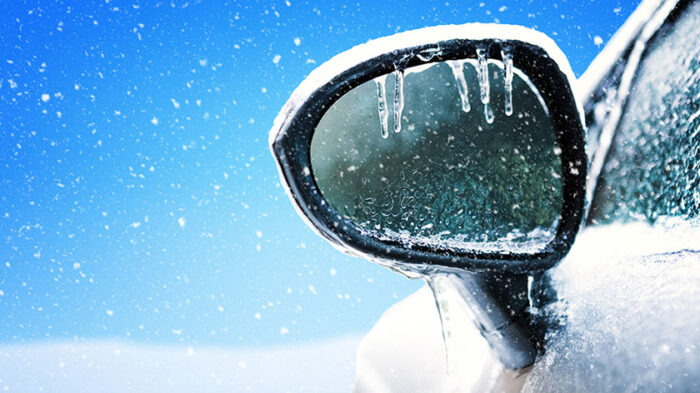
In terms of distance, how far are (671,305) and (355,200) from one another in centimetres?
69

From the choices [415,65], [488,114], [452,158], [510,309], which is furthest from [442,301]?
[415,65]

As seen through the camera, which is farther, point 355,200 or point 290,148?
point 355,200

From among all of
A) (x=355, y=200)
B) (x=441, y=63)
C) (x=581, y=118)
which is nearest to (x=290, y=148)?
(x=355, y=200)

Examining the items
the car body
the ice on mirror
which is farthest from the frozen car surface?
the ice on mirror

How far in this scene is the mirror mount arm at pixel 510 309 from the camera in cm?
134

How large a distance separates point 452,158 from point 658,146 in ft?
1.57

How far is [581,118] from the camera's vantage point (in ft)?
4.14

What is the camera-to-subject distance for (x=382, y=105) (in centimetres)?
132

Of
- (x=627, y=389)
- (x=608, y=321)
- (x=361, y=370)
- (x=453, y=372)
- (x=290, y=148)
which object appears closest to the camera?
(x=627, y=389)

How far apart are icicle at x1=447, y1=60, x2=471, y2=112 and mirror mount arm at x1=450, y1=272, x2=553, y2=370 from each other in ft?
1.25

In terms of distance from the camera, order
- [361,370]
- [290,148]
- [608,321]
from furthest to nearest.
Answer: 1. [361,370]
2. [290,148]
3. [608,321]

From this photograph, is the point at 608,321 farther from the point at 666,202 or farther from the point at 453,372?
the point at 453,372

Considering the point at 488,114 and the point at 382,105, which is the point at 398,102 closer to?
the point at 382,105

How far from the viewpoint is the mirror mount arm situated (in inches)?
52.6
